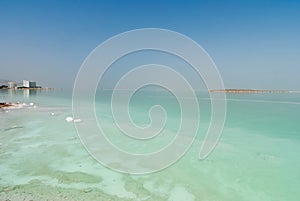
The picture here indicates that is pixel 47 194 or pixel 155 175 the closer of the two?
pixel 47 194

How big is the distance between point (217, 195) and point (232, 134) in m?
7.30

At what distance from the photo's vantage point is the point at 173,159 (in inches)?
320

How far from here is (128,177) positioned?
6379mm

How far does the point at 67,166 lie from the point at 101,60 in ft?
11.0

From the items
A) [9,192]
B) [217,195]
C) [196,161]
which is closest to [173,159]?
[196,161]

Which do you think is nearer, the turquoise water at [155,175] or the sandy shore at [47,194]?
the sandy shore at [47,194]

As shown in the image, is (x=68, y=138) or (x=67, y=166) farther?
(x=68, y=138)

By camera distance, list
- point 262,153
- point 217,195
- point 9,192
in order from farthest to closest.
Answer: point 262,153, point 217,195, point 9,192

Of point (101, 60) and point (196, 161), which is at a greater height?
point (101, 60)

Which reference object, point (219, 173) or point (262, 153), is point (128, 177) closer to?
point (219, 173)

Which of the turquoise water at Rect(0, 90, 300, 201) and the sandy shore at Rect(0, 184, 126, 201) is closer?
the sandy shore at Rect(0, 184, 126, 201)

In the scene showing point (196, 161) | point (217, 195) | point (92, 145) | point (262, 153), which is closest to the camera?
point (217, 195)

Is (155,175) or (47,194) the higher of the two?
(47,194)

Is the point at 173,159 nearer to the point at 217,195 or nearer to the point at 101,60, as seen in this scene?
the point at 217,195
